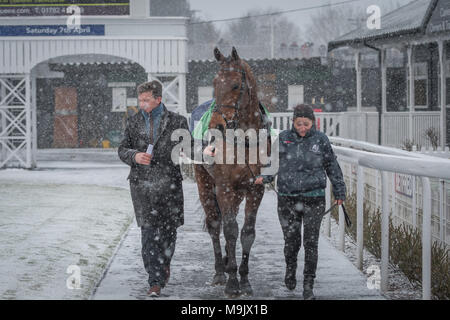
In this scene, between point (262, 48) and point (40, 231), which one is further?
point (262, 48)

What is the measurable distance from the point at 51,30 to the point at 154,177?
1432 centimetres

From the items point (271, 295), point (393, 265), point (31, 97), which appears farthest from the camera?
point (31, 97)

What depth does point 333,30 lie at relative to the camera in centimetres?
10112

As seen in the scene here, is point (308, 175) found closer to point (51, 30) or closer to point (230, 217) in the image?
point (230, 217)

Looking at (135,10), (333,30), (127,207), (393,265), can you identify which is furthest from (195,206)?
(333,30)

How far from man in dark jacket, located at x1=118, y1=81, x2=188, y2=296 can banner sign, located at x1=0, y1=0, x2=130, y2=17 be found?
1355cm

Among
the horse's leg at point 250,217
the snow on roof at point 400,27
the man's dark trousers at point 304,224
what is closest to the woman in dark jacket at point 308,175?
the man's dark trousers at point 304,224

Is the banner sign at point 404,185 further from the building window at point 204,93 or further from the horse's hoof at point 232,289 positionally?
the building window at point 204,93

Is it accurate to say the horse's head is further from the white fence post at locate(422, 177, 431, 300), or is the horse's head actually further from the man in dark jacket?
the white fence post at locate(422, 177, 431, 300)

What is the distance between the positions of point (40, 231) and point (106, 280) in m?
2.92

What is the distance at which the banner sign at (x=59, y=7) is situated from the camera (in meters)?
19.3

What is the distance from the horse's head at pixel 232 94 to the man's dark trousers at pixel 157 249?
117 centimetres
